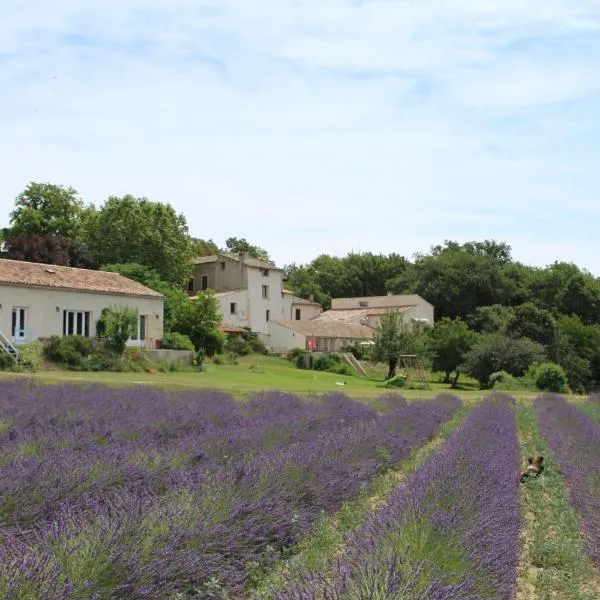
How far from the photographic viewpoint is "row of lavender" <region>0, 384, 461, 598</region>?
435 centimetres

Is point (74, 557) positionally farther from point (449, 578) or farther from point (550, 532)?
point (550, 532)

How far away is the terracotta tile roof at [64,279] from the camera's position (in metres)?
32.5

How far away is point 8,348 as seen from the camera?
97.3 feet

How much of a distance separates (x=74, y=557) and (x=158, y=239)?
1891 inches

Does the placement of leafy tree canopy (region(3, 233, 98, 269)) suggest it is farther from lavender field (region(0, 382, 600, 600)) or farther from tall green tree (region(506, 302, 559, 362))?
lavender field (region(0, 382, 600, 600))

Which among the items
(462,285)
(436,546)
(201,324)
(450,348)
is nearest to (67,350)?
(201,324)

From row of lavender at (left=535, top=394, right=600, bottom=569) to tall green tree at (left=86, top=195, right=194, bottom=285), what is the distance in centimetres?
3742

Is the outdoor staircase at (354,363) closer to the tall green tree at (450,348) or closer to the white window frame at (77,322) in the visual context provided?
the tall green tree at (450,348)

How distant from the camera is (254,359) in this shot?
46.6 meters

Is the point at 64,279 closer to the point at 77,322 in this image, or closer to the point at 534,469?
the point at 77,322

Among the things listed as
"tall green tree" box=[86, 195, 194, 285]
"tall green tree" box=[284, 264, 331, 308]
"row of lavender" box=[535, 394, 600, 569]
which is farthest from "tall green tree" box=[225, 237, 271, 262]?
"row of lavender" box=[535, 394, 600, 569]

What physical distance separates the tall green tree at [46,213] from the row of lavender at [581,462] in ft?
145

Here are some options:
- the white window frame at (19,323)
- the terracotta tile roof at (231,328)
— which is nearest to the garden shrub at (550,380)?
the terracotta tile roof at (231,328)

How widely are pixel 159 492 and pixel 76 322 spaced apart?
Answer: 2835cm
